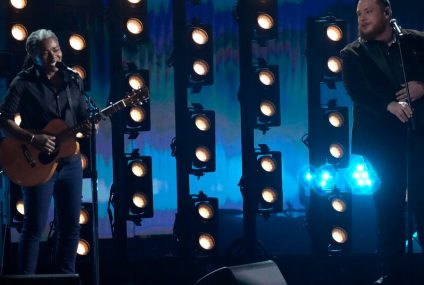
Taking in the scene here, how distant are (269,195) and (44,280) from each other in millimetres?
3401

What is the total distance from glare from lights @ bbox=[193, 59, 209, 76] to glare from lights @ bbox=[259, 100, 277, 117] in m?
A: 0.55

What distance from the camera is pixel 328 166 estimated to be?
6383 mm

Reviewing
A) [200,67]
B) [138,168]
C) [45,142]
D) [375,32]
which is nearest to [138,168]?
[138,168]

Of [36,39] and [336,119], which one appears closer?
[36,39]

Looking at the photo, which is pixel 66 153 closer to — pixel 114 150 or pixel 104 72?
pixel 114 150

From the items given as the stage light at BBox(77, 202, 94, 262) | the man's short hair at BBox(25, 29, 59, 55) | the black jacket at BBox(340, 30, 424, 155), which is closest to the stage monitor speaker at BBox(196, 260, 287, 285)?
the black jacket at BBox(340, 30, 424, 155)

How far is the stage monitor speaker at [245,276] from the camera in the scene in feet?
9.19

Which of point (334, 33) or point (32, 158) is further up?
point (334, 33)

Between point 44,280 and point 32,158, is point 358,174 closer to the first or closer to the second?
point 32,158

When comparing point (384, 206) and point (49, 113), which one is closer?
point (384, 206)

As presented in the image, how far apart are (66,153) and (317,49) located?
245cm

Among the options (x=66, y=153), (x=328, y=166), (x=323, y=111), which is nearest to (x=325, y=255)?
(x=328, y=166)

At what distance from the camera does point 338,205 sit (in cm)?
638

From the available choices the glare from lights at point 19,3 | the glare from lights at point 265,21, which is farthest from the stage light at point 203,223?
the glare from lights at point 19,3
